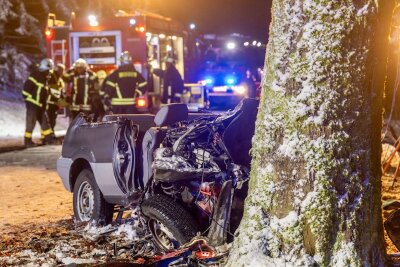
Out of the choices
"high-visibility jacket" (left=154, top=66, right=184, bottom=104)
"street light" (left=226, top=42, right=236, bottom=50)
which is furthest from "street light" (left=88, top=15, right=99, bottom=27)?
"street light" (left=226, top=42, right=236, bottom=50)

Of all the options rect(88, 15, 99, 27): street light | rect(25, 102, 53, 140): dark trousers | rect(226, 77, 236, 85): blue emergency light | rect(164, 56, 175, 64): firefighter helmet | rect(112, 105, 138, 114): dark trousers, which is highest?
rect(88, 15, 99, 27): street light

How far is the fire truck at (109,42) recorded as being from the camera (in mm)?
15211

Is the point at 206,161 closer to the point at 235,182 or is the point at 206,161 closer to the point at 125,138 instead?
the point at 235,182

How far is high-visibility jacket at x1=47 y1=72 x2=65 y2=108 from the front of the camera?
1436 centimetres

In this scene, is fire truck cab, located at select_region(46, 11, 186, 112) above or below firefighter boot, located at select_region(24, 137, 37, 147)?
above

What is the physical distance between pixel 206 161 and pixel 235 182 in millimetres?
333

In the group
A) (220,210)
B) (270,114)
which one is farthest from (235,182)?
(270,114)

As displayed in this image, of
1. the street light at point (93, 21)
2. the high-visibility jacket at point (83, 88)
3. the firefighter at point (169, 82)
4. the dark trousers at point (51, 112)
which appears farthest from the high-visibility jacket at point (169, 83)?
the dark trousers at point (51, 112)

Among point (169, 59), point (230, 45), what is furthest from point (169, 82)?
point (230, 45)

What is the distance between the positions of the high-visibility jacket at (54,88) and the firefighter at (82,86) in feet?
1.11

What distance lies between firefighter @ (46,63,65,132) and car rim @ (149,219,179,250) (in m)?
9.83

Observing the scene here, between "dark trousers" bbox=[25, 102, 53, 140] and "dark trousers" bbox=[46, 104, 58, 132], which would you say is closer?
"dark trousers" bbox=[25, 102, 53, 140]

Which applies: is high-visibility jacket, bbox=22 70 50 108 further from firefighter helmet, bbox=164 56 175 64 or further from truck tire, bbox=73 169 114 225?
truck tire, bbox=73 169 114 225

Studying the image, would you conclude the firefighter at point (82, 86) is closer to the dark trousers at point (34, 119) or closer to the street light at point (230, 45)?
the dark trousers at point (34, 119)
